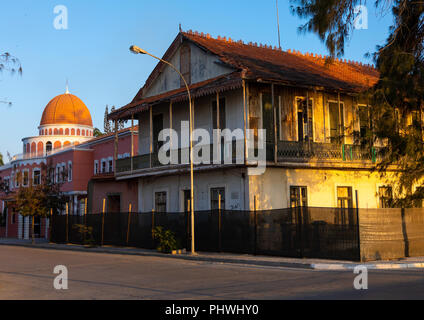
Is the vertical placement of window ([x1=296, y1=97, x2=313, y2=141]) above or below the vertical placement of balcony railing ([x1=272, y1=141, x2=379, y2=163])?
above

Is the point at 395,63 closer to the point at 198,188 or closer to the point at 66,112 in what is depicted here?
the point at 198,188

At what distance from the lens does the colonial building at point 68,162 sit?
35166mm

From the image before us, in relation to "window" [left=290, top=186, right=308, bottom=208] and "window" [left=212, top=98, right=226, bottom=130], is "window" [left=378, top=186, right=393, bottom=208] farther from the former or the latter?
"window" [left=212, top=98, right=226, bottom=130]

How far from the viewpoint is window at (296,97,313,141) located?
Answer: 24688mm

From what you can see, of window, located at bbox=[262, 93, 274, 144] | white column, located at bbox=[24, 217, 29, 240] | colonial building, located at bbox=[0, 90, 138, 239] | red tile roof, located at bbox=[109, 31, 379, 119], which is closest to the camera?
red tile roof, located at bbox=[109, 31, 379, 119]

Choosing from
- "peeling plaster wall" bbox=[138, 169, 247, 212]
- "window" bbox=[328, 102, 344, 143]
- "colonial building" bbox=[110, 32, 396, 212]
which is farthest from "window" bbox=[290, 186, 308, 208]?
"window" bbox=[328, 102, 344, 143]

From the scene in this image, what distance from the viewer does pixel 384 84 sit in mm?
17859

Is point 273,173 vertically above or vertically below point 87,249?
above

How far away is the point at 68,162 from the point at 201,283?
35418 millimetres

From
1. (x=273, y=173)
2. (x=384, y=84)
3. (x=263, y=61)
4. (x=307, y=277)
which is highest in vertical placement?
(x=263, y=61)

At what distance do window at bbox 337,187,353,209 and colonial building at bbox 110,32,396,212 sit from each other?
48 millimetres

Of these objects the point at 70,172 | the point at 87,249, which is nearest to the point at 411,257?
the point at 87,249
